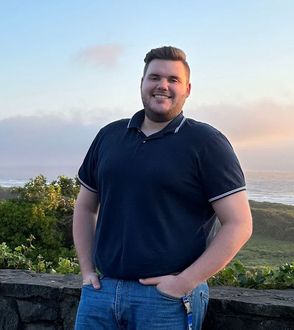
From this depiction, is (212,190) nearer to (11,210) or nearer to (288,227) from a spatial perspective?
(11,210)

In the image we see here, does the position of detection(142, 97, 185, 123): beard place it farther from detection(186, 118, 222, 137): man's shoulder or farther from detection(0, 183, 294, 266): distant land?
detection(0, 183, 294, 266): distant land

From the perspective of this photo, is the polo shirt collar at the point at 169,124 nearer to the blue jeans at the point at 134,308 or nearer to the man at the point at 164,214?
the man at the point at 164,214

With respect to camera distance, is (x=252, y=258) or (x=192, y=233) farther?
(x=252, y=258)

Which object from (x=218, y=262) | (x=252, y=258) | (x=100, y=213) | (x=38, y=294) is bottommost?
(x=252, y=258)

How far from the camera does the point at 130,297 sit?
2434 mm

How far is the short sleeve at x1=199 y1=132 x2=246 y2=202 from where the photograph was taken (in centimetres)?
238

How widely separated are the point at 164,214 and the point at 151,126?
40cm

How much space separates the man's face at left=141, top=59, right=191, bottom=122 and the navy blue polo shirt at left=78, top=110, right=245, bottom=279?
0.19 feet

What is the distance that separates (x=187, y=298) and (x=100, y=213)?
528 mm

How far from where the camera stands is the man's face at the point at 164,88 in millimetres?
2523

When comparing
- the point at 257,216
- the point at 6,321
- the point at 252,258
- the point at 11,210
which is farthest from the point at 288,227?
the point at 6,321

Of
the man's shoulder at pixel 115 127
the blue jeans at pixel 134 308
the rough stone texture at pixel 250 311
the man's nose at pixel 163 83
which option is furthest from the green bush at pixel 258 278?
the man's nose at pixel 163 83

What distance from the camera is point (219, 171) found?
2.38m

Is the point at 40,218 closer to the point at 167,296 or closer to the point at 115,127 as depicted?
the point at 115,127
